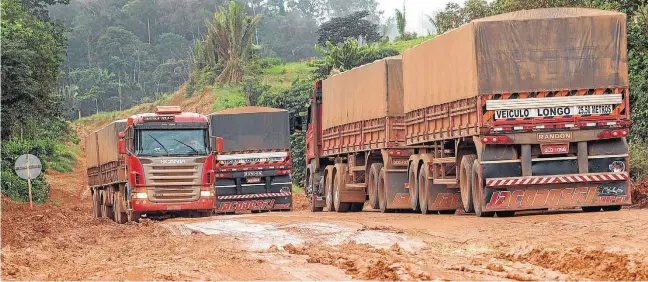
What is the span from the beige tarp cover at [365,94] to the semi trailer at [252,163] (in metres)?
2.13

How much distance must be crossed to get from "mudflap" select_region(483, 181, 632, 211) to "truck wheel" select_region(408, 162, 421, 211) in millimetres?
4752

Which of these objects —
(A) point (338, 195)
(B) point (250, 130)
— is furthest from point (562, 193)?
(B) point (250, 130)

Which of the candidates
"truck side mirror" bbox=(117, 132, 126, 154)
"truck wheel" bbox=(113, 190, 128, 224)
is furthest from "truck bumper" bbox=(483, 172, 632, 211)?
"truck wheel" bbox=(113, 190, 128, 224)

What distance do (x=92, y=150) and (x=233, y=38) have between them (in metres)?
42.5

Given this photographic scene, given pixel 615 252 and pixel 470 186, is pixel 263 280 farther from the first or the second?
pixel 470 186

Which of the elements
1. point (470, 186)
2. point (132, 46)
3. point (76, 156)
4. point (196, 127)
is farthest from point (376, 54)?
point (132, 46)

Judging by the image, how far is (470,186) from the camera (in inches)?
867

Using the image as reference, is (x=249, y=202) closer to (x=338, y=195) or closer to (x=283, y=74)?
(x=338, y=195)

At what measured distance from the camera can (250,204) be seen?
3522 centimetres

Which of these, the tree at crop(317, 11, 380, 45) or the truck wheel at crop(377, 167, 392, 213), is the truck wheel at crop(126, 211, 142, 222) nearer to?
the truck wheel at crop(377, 167, 392, 213)

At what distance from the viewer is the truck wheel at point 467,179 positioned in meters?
21.9

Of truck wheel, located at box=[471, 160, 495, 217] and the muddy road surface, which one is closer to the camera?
the muddy road surface

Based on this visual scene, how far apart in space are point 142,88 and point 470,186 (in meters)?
93.5

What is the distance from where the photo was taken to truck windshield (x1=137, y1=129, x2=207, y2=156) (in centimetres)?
2822
